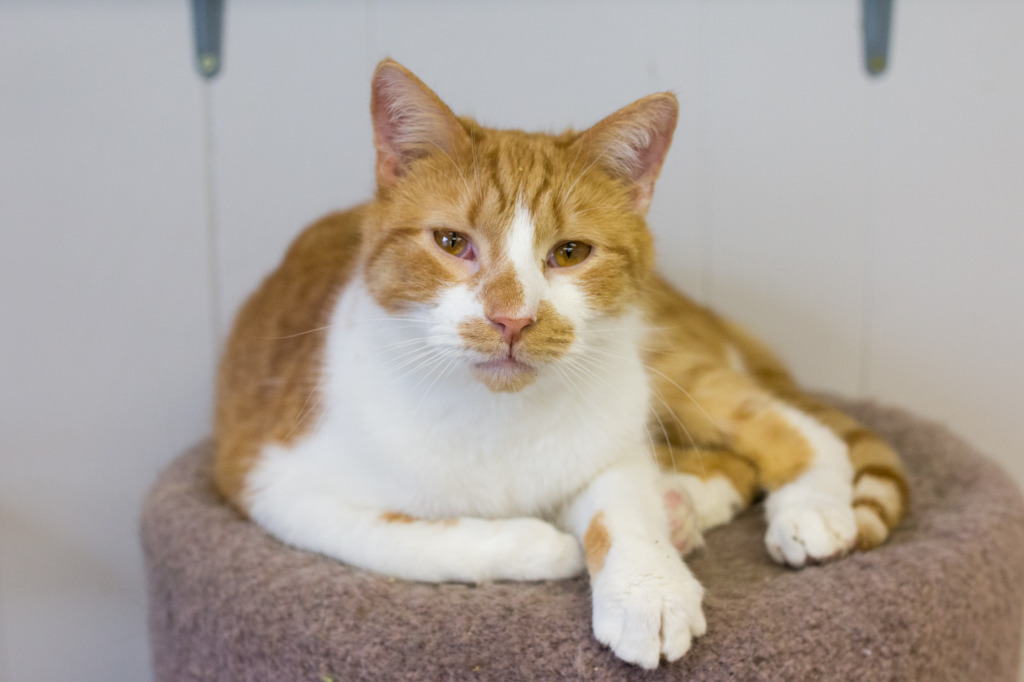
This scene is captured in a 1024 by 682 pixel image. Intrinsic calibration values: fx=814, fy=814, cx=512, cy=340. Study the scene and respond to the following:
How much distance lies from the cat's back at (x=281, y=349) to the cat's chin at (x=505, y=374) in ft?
1.33

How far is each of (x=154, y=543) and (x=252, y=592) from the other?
1.09ft

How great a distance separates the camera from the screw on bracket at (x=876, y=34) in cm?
206

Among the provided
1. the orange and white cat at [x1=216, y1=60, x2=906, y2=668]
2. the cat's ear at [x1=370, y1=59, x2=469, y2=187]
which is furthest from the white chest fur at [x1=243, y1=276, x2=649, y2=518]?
the cat's ear at [x1=370, y1=59, x2=469, y2=187]

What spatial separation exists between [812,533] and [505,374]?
556 millimetres

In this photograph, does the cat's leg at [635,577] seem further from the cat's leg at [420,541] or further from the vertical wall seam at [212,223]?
the vertical wall seam at [212,223]

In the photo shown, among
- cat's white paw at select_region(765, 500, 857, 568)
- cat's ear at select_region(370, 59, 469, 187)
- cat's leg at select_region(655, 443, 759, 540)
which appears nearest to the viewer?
cat's ear at select_region(370, 59, 469, 187)

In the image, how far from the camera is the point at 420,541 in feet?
3.95

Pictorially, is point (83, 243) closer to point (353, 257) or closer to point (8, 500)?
point (8, 500)

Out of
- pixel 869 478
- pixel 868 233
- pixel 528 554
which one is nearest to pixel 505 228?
pixel 528 554

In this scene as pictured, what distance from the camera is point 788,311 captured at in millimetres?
2234

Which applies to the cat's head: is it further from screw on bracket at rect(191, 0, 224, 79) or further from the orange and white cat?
screw on bracket at rect(191, 0, 224, 79)

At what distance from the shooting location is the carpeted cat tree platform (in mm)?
1071

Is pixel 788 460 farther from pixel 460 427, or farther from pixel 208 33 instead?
pixel 208 33

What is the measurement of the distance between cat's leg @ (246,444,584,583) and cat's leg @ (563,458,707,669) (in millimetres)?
71
